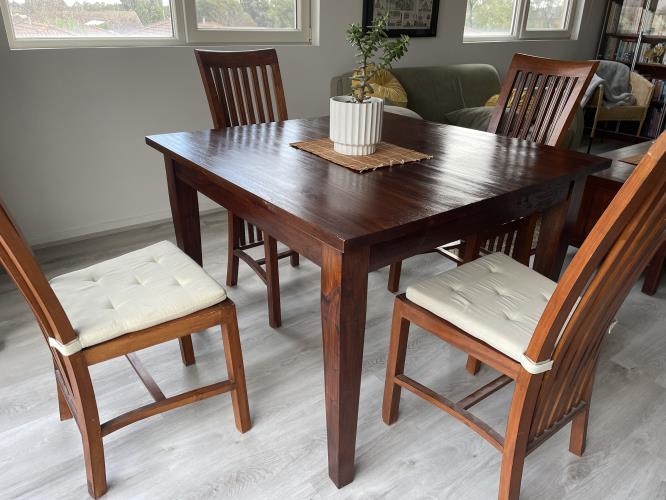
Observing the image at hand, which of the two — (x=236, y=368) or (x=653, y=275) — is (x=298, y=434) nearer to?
(x=236, y=368)

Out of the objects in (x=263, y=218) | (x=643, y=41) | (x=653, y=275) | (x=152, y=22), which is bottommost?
(x=653, y=275)

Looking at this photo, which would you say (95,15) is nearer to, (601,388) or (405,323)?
(405,323)

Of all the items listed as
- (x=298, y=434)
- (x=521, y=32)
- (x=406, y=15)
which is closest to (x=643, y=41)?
(x=521, y=32)

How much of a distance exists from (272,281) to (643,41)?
4851 millimetres

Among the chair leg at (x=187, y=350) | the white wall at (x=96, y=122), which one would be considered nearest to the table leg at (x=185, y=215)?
the chair leg at (x=187, y=350)

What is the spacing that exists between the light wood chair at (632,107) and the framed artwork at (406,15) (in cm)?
175

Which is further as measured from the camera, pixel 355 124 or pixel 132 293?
pixel 355 124

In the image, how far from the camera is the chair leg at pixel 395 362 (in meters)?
1.40

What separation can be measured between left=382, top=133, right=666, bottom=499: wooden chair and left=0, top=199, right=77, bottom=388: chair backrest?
817mm

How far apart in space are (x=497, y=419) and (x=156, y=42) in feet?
8.12

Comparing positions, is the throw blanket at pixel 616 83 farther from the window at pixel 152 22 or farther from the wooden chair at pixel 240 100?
the wooden chair at pixel 240 100

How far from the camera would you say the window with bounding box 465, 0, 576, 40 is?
4254mm

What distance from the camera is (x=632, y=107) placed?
4.61 metres

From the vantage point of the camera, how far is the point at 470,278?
1.42 meters
